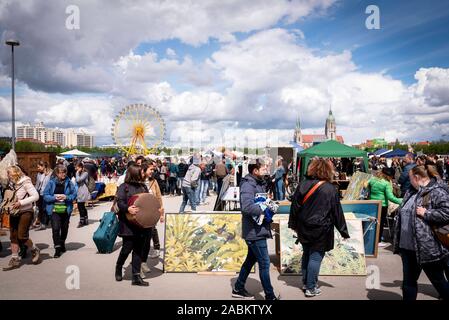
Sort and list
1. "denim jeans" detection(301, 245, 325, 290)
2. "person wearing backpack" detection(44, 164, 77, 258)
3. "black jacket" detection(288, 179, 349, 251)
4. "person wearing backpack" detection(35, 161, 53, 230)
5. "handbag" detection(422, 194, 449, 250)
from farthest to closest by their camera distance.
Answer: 1. "person wearing backpack" detection(35, 161, 53, 230)
2. "person wearing backpack" detection(44, 164, 77, 258)
3. "denim jeans" detection(301, 245, 325, 290)
4. "black jacket" detection(288, 179, 349, 251)
5. "handbag" detection(422, 194, 449, 250)

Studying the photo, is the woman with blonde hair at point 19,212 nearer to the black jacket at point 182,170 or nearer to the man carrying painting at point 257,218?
the man carrying painting at point 257,218

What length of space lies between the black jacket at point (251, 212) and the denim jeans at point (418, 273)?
153cm

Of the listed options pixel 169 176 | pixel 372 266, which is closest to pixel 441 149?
pixel 169 176

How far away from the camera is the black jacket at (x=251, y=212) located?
4.32 meters

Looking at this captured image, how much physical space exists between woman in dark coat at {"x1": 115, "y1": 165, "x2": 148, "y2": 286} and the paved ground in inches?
11.9

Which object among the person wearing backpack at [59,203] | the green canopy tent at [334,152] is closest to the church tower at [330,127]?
the green canopy tent at [334,152]

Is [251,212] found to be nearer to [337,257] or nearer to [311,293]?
[311,293]

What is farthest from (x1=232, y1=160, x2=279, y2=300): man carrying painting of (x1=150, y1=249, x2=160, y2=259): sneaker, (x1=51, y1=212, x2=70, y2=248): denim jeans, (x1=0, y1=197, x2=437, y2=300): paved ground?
(x1=51, y1=212, x2=70, y2=248): denim jeans

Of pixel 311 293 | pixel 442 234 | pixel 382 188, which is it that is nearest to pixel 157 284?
pixel 311 293

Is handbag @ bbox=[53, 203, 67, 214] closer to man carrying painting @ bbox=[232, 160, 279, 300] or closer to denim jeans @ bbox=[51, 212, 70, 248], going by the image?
denim jeans @ bbox=[51, 212, 70, 248]

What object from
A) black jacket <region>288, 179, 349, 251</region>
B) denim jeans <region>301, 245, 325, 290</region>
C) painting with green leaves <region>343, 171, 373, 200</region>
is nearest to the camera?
black jacket <region>288, 179, 349, 251</region>

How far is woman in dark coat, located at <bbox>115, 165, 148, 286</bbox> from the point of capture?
5141mm
